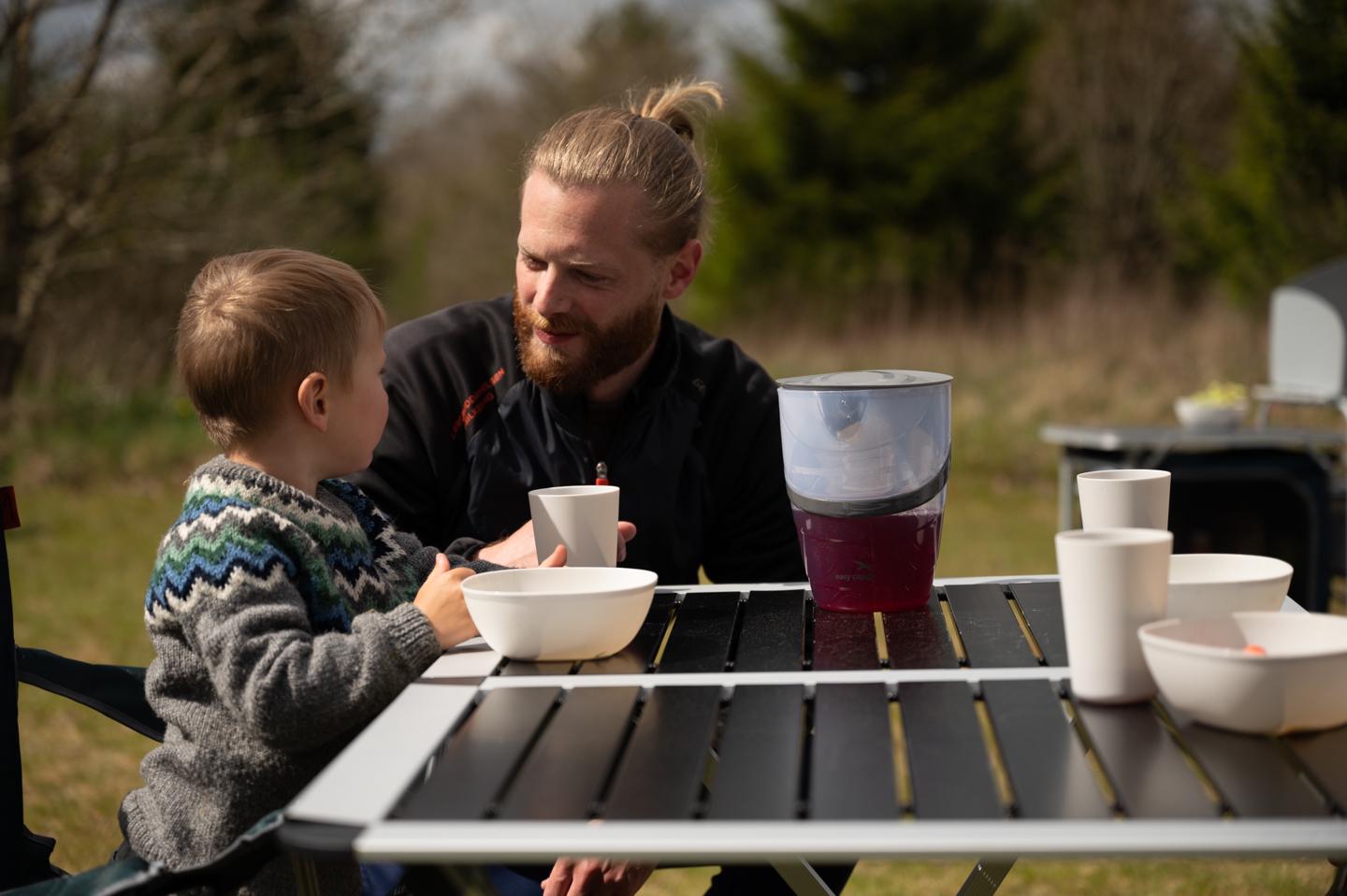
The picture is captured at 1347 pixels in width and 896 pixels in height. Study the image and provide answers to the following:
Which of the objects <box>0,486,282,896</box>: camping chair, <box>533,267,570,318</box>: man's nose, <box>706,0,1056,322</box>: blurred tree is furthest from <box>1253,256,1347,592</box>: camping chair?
<box>706,0,1056,322</box>: blurred tree

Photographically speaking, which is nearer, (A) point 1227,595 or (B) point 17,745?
(A) point 1227,595

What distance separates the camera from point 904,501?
1.62 m

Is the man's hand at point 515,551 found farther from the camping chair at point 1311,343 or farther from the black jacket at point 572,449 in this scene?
the camping chair at point 1311,343

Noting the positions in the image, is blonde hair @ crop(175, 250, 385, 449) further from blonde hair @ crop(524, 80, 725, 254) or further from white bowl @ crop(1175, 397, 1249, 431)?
white bowl @ crop(1175, 397, 1249, 431)

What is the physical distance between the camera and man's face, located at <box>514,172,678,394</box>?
7.75 feet

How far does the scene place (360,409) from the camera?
1.77 m

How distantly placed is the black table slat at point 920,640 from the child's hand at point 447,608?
18.3 inches

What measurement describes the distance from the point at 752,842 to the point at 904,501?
732 mm

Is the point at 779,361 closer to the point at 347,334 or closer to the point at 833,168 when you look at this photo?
the point at 833,168

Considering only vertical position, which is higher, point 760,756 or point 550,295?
point 550,295

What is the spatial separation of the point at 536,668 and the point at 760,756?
0.39m

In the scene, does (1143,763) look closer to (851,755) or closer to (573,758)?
(851,755)

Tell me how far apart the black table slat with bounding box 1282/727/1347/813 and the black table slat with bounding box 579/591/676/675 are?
62 cm

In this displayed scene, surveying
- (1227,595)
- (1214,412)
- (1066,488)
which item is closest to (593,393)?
(1227,595)
